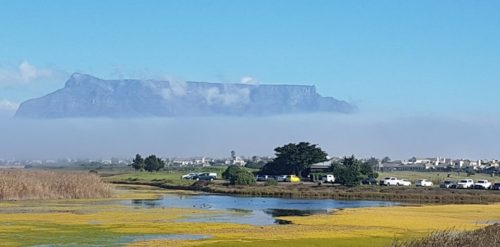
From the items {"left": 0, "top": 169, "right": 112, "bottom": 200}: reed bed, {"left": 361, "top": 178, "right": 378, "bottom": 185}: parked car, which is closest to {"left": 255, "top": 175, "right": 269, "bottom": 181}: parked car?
{"left": 361, "top": 178, "right": 378, "bottom": 185}: parked car

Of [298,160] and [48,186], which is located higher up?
[298,160]

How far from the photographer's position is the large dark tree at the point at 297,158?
516 ft

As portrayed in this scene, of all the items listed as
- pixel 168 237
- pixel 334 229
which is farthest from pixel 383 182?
pixel 168 237

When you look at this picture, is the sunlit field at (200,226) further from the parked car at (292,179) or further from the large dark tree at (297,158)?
the large dark tree at (297,158)

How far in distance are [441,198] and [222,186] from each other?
42327 millimetres

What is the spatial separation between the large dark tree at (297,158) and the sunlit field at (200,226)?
255ft

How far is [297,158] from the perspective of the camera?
157 m

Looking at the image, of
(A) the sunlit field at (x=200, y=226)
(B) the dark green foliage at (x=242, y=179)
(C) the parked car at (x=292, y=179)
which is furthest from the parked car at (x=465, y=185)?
(A) the sunlit field at (x=200, y=226)

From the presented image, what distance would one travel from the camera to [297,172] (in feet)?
529

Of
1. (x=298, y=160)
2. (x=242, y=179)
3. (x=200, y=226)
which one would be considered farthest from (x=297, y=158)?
(x=200, y=226)

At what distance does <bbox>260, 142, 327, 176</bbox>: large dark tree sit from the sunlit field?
255ft

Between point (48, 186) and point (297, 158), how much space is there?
69.8 m

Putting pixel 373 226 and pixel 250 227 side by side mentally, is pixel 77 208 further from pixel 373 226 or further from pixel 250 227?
pixel 373 226

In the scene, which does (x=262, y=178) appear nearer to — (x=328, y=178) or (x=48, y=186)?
(x=328, y=178)
